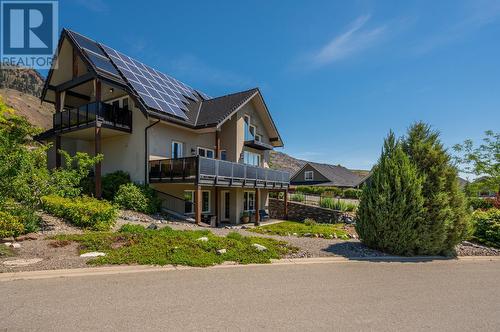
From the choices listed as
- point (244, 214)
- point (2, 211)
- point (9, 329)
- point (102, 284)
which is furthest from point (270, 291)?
point (244, 214)

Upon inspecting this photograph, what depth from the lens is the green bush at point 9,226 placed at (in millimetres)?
8195

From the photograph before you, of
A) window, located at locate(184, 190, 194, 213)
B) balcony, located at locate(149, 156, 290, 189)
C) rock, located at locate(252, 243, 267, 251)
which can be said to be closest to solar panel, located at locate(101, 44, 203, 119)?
balcony, located at locate(149, 156, 290, 189)

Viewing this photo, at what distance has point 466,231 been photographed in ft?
34.7

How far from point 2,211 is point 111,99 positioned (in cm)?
1226

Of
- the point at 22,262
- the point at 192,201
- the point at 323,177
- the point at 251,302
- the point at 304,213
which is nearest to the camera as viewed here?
the point at 251,302

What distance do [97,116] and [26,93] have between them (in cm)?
7782

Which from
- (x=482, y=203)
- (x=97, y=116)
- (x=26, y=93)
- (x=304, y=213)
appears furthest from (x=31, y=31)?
(x=26, y=93)

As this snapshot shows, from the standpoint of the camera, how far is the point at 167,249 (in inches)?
319

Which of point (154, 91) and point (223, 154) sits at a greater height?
point (154, 91)

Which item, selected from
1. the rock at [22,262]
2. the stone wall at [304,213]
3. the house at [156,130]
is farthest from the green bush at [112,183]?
the stone wall at [304,213]

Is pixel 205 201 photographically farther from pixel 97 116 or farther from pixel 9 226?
pixel 9 226

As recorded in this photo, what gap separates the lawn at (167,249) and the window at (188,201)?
359 inches

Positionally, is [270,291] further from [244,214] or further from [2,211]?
[244,214]

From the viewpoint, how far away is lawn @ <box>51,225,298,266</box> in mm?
7414
